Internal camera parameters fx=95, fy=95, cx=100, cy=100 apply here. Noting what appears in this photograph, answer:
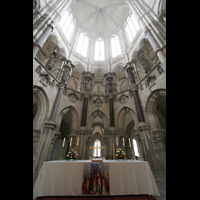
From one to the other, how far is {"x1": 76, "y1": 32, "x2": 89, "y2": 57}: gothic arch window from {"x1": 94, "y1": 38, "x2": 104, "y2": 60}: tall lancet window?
1549 mm

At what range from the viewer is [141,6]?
9.44 meters

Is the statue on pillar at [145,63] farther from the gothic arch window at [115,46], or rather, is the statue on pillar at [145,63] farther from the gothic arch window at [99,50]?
the gothic arch window at [99,50]

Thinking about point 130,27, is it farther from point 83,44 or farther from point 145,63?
point 145,63

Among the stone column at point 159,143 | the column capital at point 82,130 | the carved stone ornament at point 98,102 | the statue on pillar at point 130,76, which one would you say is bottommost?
the stone column at point 159,143

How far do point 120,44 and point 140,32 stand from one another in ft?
12.5

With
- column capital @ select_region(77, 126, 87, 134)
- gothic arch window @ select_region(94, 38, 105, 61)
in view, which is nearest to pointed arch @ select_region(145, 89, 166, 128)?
column capital @ select_region(77, 126, 87, 134)

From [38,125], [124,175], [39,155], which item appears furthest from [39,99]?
[124,175]

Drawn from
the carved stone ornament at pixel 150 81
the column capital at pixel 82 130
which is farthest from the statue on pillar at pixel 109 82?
the column capital at pixel 82 130

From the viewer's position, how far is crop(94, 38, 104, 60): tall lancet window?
46.1ft

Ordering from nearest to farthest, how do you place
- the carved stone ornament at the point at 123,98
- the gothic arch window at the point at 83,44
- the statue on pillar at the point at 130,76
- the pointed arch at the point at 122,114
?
the pointed arch at the point at 122,114, the statue on pillar at the point at 130,76, the carved stone ornament at the point at 123,98, the gothic arch window at the point at 83,44

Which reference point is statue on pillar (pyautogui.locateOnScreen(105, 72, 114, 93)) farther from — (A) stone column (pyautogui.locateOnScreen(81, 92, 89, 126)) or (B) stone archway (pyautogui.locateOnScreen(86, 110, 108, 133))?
(B) stone archway (pyautogui.locateOnScreen(86, 110, 108, 133))

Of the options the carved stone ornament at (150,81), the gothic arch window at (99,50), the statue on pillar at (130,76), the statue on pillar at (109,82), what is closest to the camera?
the carved stone ornament at (150,81)

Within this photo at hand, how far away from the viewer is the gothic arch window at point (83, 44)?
44.2ft

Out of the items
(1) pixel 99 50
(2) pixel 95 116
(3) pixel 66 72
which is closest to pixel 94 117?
(2) pixel 95 116
